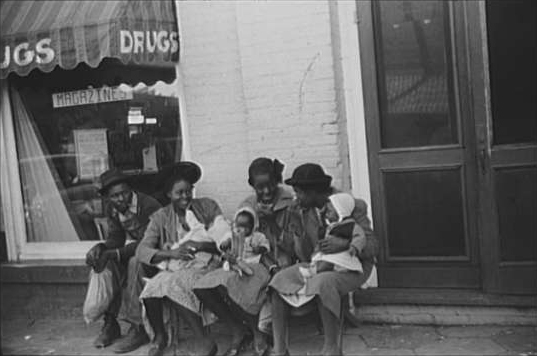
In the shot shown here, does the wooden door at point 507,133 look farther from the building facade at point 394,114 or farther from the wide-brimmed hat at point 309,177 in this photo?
the wide-brimmed hat at point 309,177

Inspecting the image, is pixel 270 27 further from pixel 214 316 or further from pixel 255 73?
pixel 214 316

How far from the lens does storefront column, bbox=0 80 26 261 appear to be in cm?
677

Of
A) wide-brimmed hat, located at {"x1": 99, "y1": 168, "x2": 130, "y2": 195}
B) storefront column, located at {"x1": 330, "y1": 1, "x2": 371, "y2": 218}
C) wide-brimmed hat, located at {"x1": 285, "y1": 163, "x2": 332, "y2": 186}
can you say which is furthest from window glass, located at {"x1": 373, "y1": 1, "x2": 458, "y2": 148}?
wide-brimmed hat, located at {"x1": 99, "y1": 168, "x2": 130, "y2": 195}

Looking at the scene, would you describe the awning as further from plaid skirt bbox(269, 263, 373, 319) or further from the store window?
plaid skirt bbox(269, 263, 373, 319)

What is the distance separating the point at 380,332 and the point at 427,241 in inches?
31.9

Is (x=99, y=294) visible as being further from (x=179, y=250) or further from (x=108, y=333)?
(x=179, y=250)

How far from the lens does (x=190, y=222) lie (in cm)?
512

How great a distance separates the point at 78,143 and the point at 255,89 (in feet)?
7.16

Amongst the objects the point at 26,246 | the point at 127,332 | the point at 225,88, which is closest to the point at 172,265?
the point at 127,332

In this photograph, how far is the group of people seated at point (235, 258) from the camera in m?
4.56

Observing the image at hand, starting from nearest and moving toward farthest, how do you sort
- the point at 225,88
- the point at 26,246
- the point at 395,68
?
1. the point at 395,68
2. the point at 225,88
3. the point at 26,246

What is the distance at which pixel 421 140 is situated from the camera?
536cm

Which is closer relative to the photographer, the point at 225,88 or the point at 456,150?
the point at 456,150

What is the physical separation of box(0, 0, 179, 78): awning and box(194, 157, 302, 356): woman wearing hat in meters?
1.47
